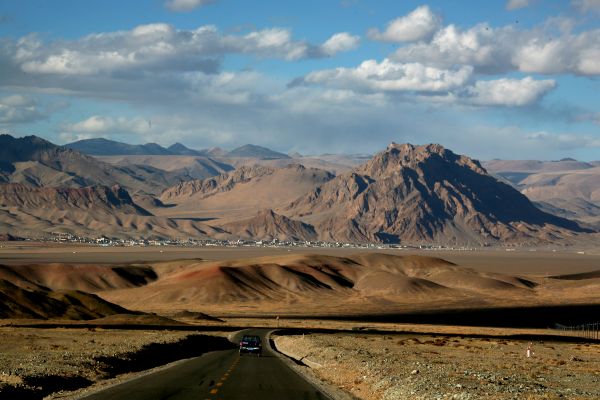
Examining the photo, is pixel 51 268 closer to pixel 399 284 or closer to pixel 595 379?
pixel 399 284

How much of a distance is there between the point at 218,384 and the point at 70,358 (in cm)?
1226

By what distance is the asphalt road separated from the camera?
28562mm

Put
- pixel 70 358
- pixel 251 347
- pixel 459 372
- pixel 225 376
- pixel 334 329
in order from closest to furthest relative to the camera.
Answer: pixel 225 376
pixel 459 372
pixel 70 358
pixel 251 347
pixel 334 329

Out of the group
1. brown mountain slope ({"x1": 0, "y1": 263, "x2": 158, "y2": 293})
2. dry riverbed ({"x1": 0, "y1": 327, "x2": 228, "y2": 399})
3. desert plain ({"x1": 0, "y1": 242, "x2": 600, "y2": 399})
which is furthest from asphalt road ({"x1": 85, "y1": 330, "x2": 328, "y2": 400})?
brown mountain slope ({"x1": 0, "y1": 263, "x2": 158, "y2": 293})

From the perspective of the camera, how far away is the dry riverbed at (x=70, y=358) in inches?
1217

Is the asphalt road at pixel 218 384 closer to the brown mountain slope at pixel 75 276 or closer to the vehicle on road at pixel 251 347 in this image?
the vehicle on road at pixel 251 347

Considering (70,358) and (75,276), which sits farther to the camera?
(75,276)

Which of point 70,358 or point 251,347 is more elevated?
point 70,358

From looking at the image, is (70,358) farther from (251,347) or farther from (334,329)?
(334,329)

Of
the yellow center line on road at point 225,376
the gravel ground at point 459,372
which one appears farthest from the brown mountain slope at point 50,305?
the yellow center line on road at point 225,376

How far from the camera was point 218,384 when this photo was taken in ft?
106

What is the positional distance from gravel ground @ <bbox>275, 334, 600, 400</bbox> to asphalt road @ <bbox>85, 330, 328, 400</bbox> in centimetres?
220

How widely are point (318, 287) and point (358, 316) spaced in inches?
1843

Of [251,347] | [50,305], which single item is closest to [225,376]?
[251,347]
